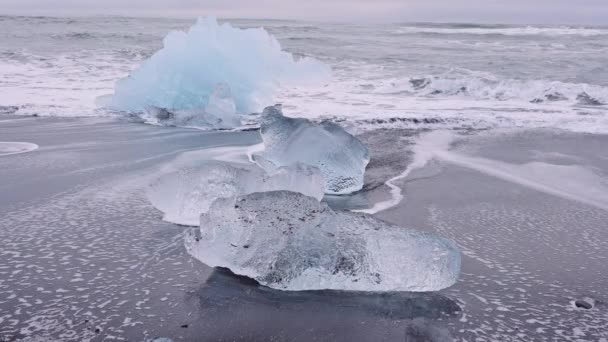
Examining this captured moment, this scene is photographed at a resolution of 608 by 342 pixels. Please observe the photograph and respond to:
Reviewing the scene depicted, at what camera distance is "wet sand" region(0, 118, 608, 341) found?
192cm

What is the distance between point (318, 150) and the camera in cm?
391

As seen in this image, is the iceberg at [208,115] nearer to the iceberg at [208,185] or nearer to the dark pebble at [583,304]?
the iceberg at [208,185]

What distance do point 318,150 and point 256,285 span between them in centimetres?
180

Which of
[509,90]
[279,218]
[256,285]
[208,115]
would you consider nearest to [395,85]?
[509,90]

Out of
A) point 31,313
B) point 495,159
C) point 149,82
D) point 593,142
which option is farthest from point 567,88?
point 31,313

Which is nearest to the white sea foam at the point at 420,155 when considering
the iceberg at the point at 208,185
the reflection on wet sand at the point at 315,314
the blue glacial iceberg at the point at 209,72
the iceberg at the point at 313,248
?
the iceberg at the point at 208,185

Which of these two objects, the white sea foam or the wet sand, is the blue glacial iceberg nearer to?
the white sea foam

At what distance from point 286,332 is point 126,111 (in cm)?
549

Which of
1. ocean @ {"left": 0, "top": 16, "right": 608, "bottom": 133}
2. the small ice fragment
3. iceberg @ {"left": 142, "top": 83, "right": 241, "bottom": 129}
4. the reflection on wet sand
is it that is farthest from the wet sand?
ocean @ {"left": 0, "top": 16, "right": 608, "bottom": 133}

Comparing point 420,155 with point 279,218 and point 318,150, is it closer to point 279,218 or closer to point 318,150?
point 318,150

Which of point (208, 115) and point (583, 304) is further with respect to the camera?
point (208, 115)

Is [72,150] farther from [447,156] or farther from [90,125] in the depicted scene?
[447,156]

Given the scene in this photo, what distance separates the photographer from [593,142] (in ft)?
17.9

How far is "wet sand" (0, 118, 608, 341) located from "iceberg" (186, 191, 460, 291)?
0.06 meters
